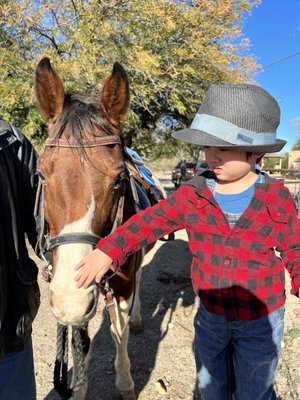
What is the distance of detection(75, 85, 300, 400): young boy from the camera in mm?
1412

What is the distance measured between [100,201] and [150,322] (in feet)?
8.59

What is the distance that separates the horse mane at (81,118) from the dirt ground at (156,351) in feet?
7.09

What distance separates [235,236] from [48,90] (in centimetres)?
122

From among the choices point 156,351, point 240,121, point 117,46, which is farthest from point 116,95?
point 117,46

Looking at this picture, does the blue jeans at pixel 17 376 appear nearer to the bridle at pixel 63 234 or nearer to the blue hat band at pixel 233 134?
the bridle at pixel 63 234

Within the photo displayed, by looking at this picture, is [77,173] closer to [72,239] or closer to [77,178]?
[77,178]

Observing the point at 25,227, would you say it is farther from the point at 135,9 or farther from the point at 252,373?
the point at 135,9

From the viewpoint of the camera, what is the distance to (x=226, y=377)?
167 centimetres

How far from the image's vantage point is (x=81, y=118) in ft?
5.64

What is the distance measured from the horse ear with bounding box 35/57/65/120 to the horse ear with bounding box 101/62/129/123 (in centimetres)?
24

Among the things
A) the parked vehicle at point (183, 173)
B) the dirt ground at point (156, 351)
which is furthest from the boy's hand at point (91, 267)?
the parked vehicle at point (183, 173)

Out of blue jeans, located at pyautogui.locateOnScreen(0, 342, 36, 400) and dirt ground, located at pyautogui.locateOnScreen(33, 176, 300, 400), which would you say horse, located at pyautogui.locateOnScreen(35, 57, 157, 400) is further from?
dirt ground, located at pyautogui.locateOnScreen(33, 176, 300, 400)

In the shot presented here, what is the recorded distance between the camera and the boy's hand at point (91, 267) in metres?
1.34

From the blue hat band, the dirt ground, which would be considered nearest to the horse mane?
the blue hat band
